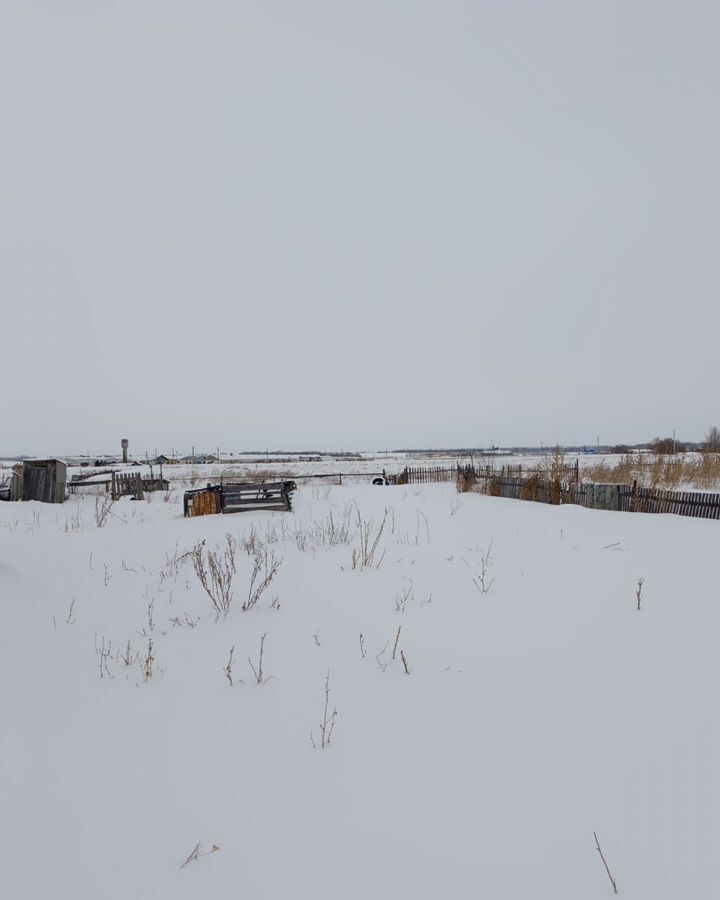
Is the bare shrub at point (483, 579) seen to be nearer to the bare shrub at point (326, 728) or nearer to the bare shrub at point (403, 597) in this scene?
the bare shrub at point (403, 597)

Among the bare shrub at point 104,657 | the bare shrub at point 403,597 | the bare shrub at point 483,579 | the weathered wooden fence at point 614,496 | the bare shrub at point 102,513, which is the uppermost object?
the weathered wooden fence at point 614,496

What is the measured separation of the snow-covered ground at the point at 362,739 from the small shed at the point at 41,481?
11.3m

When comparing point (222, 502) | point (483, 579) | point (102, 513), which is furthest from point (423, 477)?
point (483, 579)

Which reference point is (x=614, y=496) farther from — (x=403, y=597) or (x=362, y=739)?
(x=362, y=739)

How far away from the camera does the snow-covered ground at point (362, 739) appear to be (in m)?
1.55

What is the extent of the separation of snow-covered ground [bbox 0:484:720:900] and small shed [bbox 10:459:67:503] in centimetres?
1128

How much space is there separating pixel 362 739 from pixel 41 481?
16.3 metres

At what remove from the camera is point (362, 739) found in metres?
2.27

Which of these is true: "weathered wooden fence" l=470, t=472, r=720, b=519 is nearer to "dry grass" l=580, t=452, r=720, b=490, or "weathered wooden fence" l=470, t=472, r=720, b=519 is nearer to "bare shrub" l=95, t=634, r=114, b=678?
"dry grass" l=580, t=452, r=720, b=490

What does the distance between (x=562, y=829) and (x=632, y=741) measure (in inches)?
31.7

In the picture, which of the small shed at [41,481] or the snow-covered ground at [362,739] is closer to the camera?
the snow-covered ground at [362,739]

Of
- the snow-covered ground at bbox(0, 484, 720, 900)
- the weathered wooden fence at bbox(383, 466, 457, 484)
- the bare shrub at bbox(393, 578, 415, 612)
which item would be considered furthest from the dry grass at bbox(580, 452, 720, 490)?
the bare shrub at bbox(393, 578, 415, 612)

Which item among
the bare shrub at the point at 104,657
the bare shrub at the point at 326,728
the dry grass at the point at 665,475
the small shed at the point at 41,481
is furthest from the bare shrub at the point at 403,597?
the small shed at the point at 41,481

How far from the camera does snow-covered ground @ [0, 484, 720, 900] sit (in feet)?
5.09
